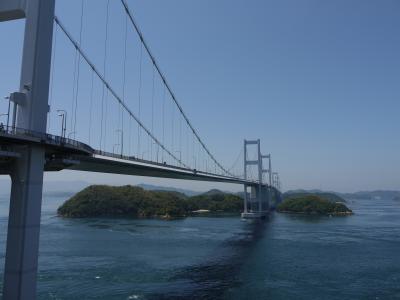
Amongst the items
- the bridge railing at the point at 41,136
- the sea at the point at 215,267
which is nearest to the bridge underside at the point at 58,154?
the bridge railing at the point at 41,136

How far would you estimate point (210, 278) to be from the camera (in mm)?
23422

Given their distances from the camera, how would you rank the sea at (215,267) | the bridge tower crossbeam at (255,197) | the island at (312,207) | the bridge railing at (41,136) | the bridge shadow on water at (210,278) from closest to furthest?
the bridge railing at (41,136) < the bridge shadow on water at (210,278) < the sea at (215,267) < the bridge tower crossbeam at (255,197) < the island at (312,207)

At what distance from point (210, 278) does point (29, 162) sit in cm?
1502

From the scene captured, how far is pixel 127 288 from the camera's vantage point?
2003 centimetres

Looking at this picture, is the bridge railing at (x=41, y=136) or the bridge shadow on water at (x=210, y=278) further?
the bridge shadow on water at (x=210, y=278)

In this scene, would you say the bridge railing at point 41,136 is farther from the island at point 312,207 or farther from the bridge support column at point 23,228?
the island at point 312,207

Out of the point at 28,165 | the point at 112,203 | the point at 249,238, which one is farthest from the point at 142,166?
the point at 112,203

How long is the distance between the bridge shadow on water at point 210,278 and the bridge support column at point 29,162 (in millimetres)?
8365

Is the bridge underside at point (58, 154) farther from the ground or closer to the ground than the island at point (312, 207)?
farther from the ground

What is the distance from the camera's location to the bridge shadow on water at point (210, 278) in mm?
19442

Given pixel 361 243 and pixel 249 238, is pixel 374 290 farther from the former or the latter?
pixel 249 238

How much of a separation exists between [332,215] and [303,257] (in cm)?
5802

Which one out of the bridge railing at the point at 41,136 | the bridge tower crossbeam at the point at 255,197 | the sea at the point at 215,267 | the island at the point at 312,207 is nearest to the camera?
the bridge railing at the point at 41,136

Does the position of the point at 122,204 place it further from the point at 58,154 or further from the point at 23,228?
the point at 23,228
